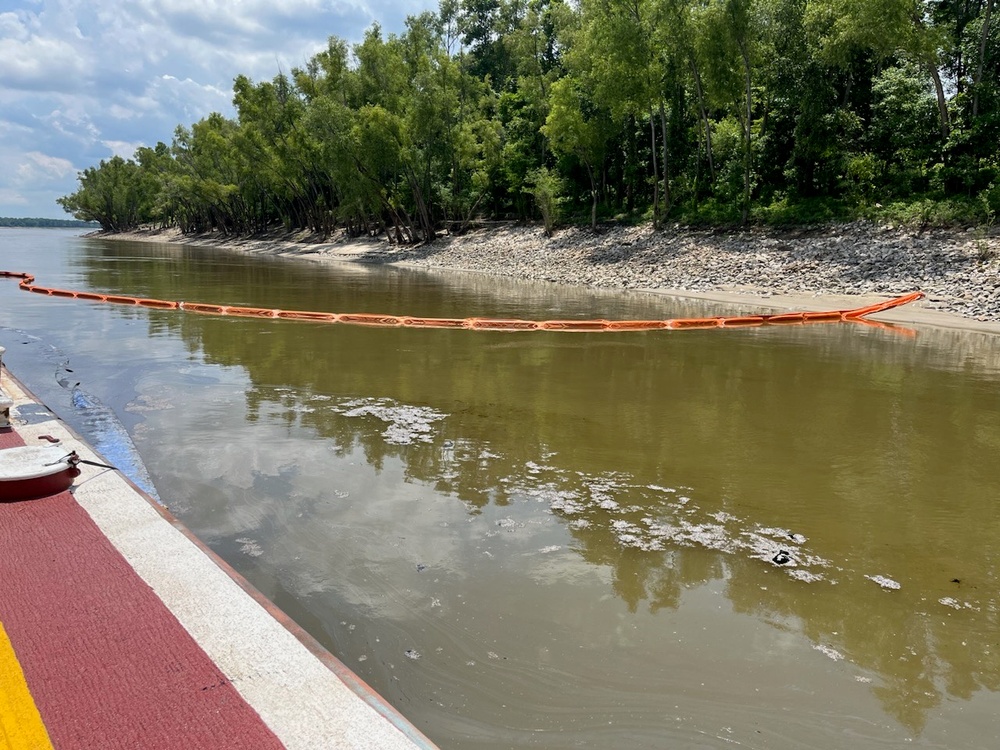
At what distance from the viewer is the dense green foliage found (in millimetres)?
24172

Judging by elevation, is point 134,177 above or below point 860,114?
above

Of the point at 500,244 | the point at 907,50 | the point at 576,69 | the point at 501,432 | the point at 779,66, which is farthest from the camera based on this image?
the point at 500,244

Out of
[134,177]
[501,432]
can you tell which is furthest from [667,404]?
[134,177]

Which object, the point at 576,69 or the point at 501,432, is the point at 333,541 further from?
the point at 576,69

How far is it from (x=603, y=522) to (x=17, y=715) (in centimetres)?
389

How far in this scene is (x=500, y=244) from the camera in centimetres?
3981

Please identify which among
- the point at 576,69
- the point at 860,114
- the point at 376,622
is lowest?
the point at 376,622

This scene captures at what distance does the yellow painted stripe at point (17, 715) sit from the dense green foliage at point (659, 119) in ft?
82.1

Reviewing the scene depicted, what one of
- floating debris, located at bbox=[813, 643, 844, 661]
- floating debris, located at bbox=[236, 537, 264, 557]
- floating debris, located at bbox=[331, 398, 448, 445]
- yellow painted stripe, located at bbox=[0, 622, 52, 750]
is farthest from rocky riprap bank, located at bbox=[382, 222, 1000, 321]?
yellow painted stripe, located at bbox=[0, 622, 52, 750]

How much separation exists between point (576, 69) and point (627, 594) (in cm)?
3669

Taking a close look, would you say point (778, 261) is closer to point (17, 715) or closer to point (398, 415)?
point (398, 415)

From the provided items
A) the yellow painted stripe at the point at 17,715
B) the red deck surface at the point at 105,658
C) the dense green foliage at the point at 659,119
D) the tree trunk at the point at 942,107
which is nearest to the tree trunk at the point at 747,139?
the dense green foliage at the point at 659,119

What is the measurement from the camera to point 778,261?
24344 mm

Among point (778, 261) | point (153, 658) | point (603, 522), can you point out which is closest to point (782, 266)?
point (778, 261)
